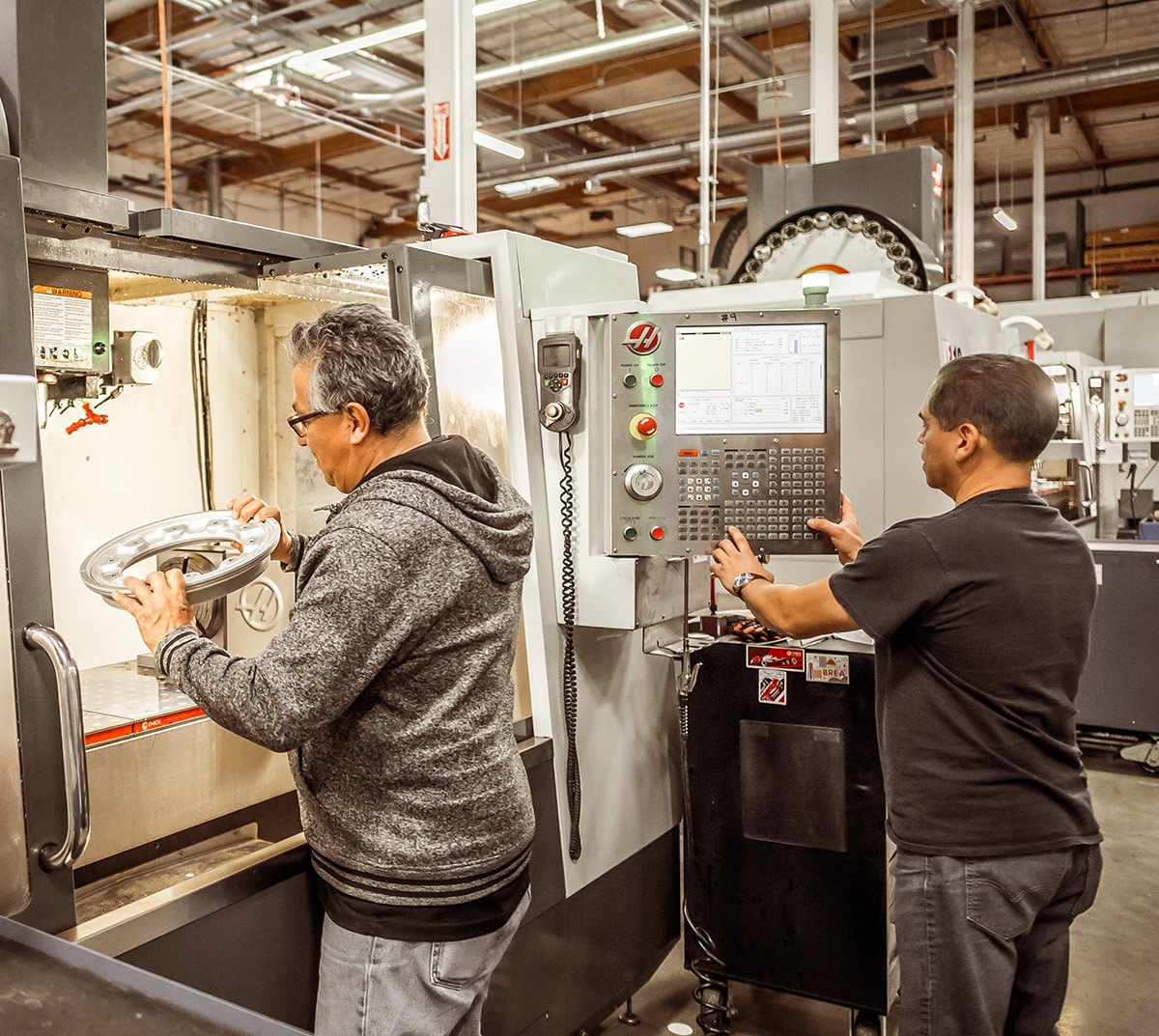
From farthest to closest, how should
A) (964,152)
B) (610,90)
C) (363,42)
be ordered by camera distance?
1. (610,90)
2. (964,152)
3. (363,42)

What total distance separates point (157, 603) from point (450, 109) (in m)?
1.66

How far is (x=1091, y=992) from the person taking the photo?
290 centimetres

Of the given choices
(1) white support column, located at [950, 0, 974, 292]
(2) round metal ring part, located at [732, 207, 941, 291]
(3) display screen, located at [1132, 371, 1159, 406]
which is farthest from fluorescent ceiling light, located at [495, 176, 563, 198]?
(2) round metal ring part, located at [732, 207, 941, 291]

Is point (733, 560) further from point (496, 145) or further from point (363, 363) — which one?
point (496, 145)

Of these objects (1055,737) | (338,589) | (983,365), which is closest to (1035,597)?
(1055,737)

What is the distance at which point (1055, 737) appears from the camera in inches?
68.9

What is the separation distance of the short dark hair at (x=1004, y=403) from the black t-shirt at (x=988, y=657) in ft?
0.30

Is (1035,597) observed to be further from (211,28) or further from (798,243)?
(211,28)

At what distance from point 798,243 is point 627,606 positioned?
149cm

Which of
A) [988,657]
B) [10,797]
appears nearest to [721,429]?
[988,657]

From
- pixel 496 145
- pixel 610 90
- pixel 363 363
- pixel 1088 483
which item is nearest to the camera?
pixel 363 363

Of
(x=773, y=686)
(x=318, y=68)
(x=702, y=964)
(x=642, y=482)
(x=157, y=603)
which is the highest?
→ (x=318, y=68)

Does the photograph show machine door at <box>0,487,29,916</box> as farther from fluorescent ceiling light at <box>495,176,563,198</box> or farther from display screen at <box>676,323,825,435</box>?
fluorescent ceiling light at <box>495,176,563,198</box>

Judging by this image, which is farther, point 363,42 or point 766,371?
point 363,42
